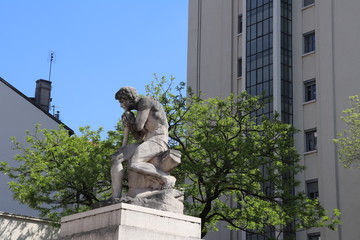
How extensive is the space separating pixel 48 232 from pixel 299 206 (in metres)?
12.4

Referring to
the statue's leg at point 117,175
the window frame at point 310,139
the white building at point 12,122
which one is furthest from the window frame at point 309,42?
the statue's leg at point 117,175

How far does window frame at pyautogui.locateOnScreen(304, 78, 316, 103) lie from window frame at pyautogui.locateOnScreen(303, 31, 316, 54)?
1873mm

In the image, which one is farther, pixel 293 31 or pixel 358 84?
pixel 293 31

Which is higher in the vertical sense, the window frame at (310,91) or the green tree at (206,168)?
the window frame at (310,91)

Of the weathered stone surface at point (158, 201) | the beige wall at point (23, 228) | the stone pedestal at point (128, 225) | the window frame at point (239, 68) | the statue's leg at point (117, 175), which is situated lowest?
the stone pedestal at point (128, 225)

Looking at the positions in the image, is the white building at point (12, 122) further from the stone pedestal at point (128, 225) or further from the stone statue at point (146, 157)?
the stone pedestal at point (128, 225)

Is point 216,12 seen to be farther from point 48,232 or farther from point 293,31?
point 48,232

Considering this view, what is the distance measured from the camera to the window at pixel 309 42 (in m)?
40.1

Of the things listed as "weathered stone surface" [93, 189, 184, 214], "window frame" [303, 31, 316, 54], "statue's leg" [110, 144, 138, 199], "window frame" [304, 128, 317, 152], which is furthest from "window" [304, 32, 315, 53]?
"weathered stone surface" [93, 189, 184, 214]

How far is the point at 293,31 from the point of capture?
135 feet

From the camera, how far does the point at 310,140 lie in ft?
125

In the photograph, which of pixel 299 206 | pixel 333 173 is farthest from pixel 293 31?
pixel 299 206

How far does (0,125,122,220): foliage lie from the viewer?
85.1 feet

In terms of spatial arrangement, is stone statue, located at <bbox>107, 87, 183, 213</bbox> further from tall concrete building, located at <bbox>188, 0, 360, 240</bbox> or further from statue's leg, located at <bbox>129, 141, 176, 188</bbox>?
tall concrete building, located at <bbox>188, 0, 360, 240</bbox>
